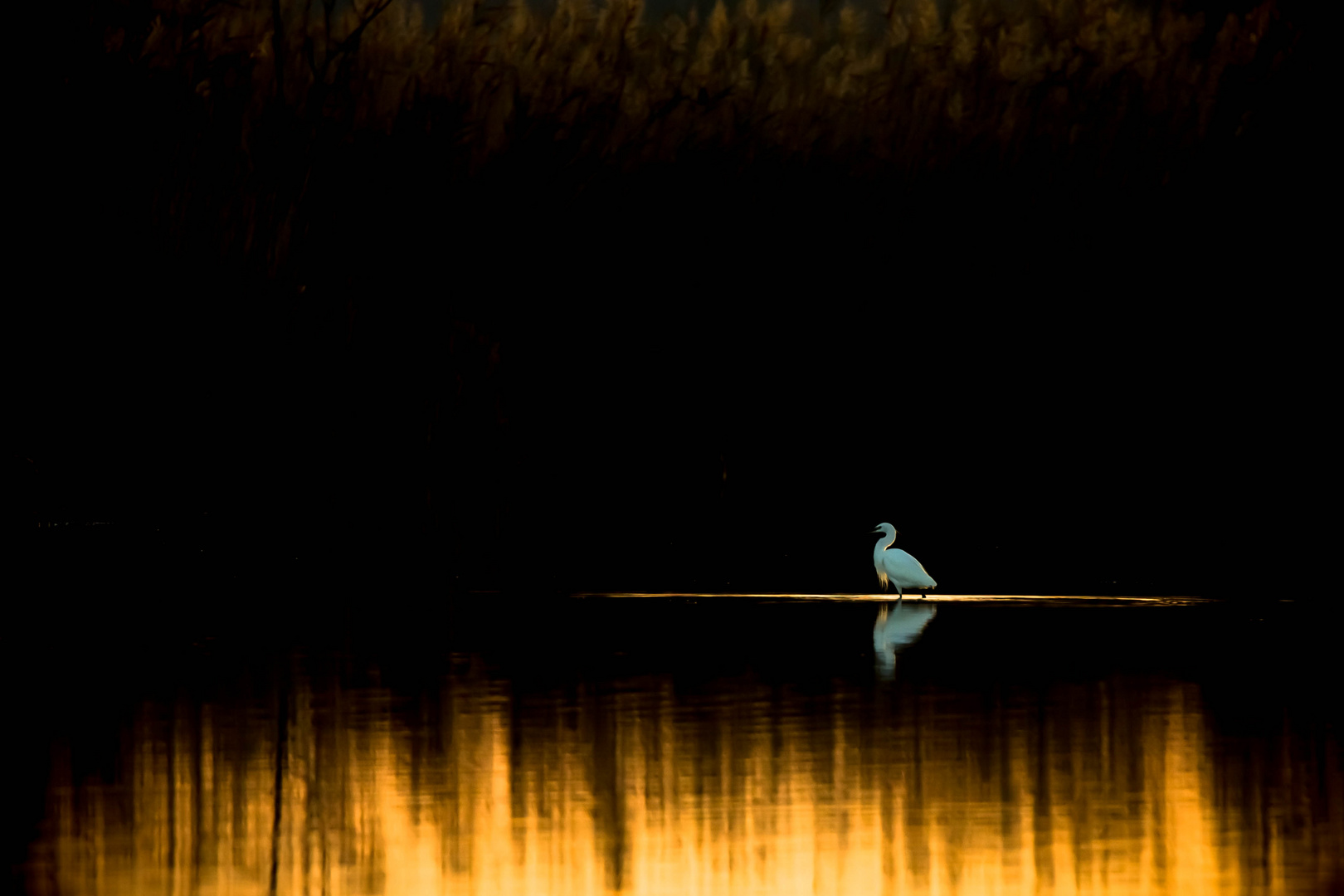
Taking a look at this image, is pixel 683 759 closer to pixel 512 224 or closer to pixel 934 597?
pixel 934 597

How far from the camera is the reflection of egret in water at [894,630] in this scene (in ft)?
20.4

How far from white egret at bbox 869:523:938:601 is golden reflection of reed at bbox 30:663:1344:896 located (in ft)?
8.92

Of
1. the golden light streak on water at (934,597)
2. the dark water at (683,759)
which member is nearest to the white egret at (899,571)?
the golden light streak on water at (934,597)

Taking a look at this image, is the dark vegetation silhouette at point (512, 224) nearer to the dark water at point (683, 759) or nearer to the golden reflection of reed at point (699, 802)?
the dark water at point (683, 759)

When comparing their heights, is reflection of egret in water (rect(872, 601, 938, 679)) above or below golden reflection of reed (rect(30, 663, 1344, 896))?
above

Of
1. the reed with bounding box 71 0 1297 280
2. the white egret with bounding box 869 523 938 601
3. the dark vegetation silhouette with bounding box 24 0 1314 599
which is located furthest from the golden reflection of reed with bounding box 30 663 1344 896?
the reed with bounding box 71 0 1297 280

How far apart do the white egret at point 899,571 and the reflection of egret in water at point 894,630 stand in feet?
0.32

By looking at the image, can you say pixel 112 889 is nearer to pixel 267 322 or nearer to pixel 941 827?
pixel 941 827

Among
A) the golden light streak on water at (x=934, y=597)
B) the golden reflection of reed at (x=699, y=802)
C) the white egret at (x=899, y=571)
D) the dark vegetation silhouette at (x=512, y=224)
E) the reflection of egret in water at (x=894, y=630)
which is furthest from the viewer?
the dark vegetation silhouette at (x=512, y=224)

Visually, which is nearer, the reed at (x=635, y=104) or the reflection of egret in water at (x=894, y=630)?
the reflection of egret in water at (x=894, y=630)

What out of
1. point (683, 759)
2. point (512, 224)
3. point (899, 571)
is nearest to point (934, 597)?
point (899, 571)

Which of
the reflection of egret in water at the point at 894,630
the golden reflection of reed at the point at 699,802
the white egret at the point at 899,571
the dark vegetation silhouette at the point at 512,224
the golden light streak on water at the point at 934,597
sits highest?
the dark vegetation silhouette at the point at 512,224

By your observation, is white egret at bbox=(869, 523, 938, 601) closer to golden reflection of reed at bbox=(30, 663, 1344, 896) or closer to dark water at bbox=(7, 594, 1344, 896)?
dark water at bbox=(7, 594, 1344, 896)

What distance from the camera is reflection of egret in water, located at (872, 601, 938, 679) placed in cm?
622
